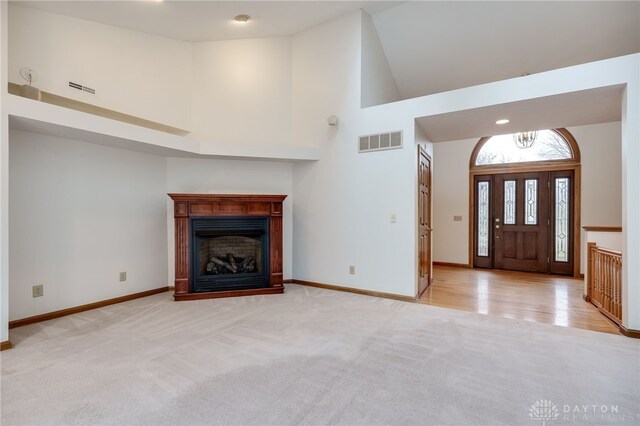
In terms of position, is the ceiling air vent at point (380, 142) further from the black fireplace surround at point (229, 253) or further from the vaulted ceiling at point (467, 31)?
the black fireplace surround at point (229, 253)

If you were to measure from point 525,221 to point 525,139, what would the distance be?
165 cm

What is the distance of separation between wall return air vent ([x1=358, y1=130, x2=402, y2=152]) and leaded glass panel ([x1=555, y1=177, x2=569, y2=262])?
3861mm

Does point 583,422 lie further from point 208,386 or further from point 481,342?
point 208,386

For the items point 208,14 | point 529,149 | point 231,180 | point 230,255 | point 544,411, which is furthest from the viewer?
point 529,149

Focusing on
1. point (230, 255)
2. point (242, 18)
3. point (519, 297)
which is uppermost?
→ point (242, 18)

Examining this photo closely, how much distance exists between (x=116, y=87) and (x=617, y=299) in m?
6.20

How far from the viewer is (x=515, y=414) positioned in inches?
70.3

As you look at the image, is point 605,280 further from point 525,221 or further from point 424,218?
point 525,221

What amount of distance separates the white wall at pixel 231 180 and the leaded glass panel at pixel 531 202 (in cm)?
466

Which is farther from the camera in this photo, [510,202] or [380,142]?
[510,202]

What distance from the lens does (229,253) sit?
4.66 m

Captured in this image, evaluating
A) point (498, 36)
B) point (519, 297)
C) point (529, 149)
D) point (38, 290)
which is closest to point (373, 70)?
point (498, 36)

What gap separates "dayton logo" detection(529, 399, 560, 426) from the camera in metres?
1.76

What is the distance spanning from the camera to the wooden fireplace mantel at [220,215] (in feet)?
13.6
